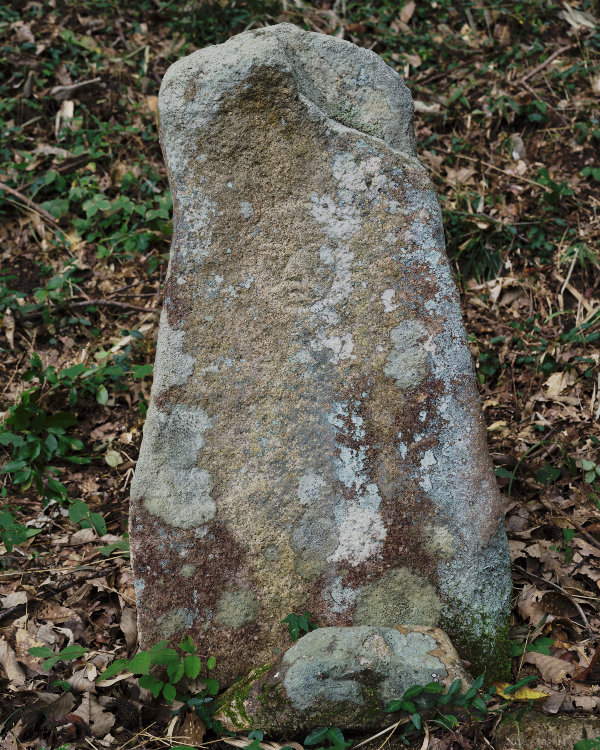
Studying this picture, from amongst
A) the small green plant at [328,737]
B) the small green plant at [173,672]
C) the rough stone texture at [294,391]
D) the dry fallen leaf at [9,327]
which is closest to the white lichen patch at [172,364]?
the rough stone texture at [294,391]

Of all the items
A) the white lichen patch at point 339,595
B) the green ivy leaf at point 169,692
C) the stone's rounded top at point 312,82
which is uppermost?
the stone's rounded top at point 312,82

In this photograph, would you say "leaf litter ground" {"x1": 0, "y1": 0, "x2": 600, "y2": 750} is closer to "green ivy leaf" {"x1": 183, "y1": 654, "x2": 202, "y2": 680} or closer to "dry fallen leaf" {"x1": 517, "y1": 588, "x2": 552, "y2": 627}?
"dry fallen leaf" {"x1": 517, "y1": 588, "x2": 552, "y2": 627}

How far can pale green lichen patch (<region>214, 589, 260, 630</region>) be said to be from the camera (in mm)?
2301

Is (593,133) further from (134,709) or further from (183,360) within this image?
(134,709)

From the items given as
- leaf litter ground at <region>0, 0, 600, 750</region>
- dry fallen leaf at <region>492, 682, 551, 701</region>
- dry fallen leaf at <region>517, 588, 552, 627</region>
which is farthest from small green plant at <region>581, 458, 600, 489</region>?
dry fallen leaf at <region>492, 682, 551, 701</region>

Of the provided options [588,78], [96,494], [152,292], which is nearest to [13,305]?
[152,292]

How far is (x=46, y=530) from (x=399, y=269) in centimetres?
190

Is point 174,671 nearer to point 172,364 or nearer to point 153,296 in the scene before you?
point 172,364

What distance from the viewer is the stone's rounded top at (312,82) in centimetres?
232

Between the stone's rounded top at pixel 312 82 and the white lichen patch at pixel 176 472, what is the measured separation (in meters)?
0.94

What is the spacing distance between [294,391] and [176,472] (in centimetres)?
45

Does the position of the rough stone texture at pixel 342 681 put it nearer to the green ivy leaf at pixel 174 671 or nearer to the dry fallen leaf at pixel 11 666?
the green ivy leaf at pixel 174 671

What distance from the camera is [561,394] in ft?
11.7

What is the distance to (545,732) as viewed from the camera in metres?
2.02
